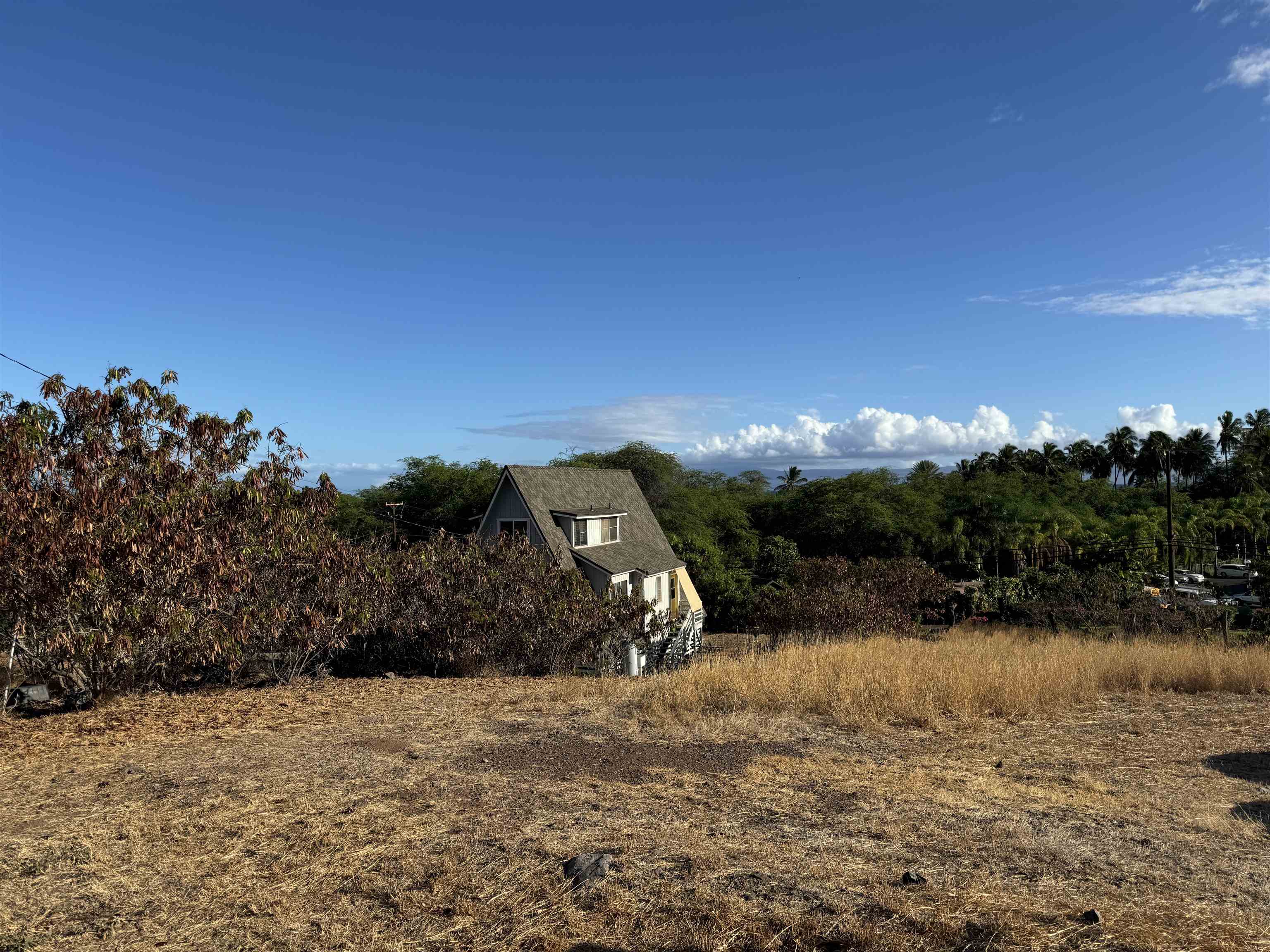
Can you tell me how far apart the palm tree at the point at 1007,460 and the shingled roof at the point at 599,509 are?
6083cm

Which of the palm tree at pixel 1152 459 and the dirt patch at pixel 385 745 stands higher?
the palm tree at pixel 1152 459

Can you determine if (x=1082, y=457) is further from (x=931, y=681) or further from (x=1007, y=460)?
(x=931, y=681)

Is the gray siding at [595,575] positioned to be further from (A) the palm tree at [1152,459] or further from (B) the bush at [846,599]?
(A) the palm tree at [1152,459]

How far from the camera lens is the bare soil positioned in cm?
436

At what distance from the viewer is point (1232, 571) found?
192 feet

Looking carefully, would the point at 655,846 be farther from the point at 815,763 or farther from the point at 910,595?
the point at 910,595

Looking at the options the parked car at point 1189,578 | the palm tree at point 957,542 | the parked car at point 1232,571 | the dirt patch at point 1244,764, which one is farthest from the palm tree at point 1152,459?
the dirt patch at point 1244,764

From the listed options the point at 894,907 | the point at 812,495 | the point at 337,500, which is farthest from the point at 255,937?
the point at 812,495

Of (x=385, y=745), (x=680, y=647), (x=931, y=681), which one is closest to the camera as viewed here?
(x=385, y=745)

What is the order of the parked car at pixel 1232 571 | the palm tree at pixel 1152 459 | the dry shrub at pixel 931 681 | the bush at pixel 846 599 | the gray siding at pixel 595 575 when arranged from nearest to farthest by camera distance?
1. the dry shrub at pixel 931 681
2. the bush at pixel 846 599
3. the gray siding at pixel 595 575
4. the parked car at pixel 1232 571
5. the palm tree at pixel 1152 459

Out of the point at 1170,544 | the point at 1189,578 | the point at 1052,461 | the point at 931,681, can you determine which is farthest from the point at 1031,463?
the point at 931,681

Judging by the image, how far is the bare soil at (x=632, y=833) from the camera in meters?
4.36

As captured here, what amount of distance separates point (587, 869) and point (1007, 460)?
89.2m

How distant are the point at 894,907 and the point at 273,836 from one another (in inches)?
165
